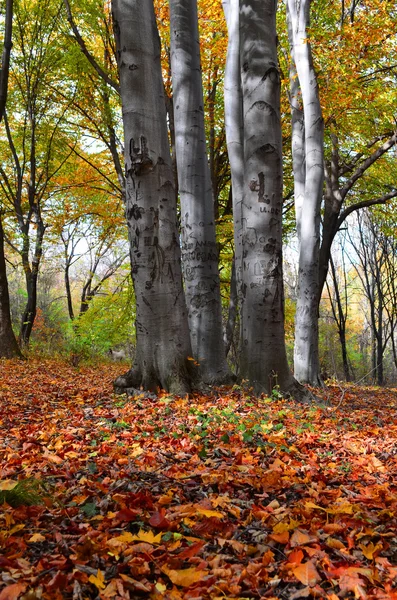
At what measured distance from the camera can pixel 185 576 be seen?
1.85m

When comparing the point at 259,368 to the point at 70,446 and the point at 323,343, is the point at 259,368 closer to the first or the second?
the point at 70,446

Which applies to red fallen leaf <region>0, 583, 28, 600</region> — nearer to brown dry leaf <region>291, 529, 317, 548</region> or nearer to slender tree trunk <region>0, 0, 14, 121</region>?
brown dry leaf <region>291, 529, 317, 548</region>

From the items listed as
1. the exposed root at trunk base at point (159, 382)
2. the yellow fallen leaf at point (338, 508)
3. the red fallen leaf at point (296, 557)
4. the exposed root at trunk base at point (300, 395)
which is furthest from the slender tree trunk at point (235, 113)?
the red fallen leaf at point (296, 557)

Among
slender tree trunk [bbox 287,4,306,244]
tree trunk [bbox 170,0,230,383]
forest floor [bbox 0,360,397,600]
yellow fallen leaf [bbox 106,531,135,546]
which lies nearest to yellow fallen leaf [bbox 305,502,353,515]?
forest floor [bbox 0,360,397,600]

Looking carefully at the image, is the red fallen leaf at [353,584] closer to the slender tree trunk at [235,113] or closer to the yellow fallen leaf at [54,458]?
the yellow fallen leaf at [54,458]

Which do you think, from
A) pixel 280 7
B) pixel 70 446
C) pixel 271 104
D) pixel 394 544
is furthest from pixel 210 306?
pixel 280 7

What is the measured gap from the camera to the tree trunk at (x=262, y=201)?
547cm

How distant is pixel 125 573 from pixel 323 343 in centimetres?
2500

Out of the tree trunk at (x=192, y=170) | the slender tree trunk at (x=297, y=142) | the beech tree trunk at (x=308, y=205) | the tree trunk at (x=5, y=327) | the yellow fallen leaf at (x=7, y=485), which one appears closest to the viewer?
the yellow fallen leaf at (x=7, y=485)

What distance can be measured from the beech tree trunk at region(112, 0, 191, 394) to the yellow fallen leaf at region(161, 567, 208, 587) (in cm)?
329

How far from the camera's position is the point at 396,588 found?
6.19 feet

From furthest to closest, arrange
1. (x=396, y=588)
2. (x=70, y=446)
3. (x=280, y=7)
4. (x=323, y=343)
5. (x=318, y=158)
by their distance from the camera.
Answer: (x=323, y=343) → (x=280, y=7) → (x=318, y=158) → (x=70, y=446) → (x=396, y=588)

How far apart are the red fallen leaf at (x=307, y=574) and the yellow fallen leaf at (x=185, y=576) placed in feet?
1.26

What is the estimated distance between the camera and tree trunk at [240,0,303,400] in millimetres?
5469
